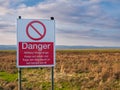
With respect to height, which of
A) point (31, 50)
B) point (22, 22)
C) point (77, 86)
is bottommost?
point (77, 86)

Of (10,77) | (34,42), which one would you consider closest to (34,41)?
(34,42)

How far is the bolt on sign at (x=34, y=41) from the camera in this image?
9805 millimetres

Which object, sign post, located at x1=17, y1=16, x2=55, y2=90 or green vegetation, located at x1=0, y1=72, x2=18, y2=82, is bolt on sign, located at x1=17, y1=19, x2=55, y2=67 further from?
green vegetation, located at x1=0, y1=72, x2=18, y2=82

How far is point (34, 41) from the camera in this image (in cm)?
987

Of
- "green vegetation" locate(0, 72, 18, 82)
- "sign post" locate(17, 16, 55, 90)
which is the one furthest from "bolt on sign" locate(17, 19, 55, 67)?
"green vegetation" locate(0, 72, 18, 82)

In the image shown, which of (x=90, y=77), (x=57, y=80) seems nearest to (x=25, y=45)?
(x=57, y=80)

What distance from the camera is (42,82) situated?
18547mm

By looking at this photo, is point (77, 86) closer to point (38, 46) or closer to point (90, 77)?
point (90, 77)

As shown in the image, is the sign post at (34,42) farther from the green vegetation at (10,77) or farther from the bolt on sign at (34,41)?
the green vegetation at (10,77)

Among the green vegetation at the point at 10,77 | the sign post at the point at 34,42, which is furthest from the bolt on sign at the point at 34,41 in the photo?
the green vegetation at the point at 10,77

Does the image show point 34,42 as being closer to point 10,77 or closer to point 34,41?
point 34,41

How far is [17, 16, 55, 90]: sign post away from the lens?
386 inches

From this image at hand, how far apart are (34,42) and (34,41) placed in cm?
3

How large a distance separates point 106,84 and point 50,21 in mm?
7853
